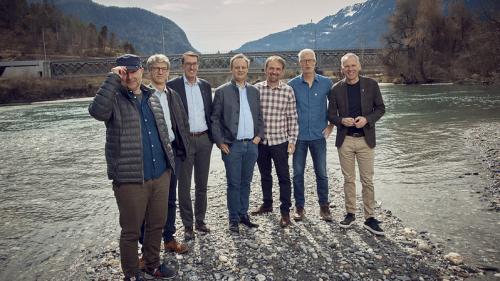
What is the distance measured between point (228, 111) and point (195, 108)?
1.79 ft

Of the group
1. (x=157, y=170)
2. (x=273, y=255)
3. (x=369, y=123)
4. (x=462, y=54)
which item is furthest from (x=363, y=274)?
(x=462, y=54)

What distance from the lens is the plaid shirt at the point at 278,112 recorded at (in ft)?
20.1

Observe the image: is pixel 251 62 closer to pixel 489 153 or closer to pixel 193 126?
pixel 489 153

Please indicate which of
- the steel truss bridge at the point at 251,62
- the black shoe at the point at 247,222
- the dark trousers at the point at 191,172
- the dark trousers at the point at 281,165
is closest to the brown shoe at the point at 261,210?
the black shoe at the point at 247,222

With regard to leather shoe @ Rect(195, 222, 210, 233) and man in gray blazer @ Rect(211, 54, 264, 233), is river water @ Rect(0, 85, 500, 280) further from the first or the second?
man in gray blazer @ Rect(211, 54, 264, 233)

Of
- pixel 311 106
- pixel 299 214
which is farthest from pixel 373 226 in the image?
pixel 311 106

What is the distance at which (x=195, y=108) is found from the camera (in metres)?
5.64

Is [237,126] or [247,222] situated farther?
[247,222]

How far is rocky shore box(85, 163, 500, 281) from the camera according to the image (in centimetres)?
486

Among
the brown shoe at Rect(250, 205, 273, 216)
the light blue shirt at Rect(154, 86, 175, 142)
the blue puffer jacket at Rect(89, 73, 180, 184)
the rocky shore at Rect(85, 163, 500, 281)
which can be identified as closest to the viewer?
the blue puffer jacket at Rect(89, 73, 180, 184)

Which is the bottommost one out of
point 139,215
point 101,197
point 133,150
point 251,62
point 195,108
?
point 101,197

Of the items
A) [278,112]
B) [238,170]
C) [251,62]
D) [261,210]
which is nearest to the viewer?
[238,170]

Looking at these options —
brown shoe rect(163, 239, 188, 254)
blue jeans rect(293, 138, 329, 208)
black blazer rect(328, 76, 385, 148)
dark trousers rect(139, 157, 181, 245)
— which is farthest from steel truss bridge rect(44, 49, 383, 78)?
brown shoe rect(163, 239, 188, 254)

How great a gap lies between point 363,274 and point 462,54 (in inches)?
2551
